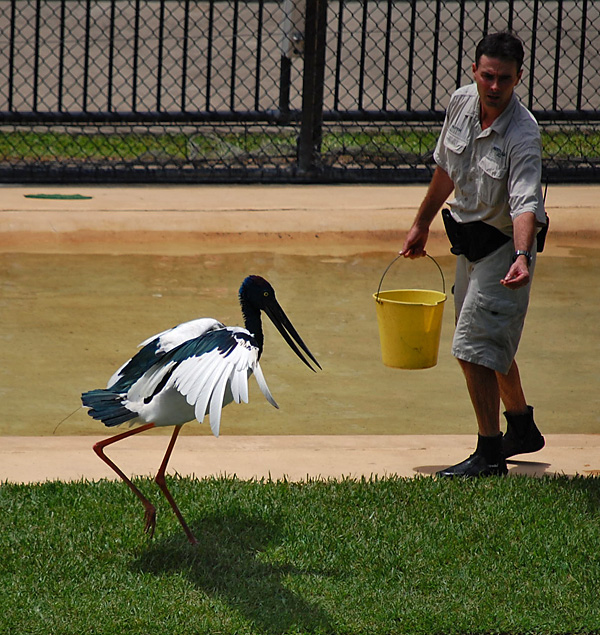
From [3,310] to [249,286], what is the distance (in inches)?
137

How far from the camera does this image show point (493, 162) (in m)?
4.31

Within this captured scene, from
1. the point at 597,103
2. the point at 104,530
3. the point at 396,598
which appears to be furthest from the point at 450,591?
the point at 597,103

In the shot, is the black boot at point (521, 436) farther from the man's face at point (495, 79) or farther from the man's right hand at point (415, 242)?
the man's face at point (495, 79)

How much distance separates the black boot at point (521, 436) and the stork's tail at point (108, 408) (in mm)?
1839

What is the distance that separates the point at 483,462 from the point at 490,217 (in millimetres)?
1059

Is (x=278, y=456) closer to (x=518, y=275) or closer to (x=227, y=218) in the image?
(x=518, y=275)

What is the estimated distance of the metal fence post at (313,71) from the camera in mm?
9766

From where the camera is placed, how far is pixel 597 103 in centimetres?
2033

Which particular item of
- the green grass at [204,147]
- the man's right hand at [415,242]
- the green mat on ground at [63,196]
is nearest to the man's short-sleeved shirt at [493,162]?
the man's right hand at [415,242]

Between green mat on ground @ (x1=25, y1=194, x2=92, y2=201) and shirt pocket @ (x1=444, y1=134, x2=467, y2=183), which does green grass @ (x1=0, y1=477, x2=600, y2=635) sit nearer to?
shirt pocket @ (x1=444, y1=134, x2=467, y2=183)

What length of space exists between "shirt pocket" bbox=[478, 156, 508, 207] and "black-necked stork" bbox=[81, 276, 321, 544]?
39.8 inches

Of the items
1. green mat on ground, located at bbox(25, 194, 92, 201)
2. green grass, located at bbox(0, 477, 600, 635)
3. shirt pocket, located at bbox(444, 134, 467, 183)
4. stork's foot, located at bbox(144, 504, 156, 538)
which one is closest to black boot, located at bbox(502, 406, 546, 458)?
green grass, located at bbox(0, 477, 600, 635)

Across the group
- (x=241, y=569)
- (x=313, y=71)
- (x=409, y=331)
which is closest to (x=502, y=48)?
(x=409, y=331)

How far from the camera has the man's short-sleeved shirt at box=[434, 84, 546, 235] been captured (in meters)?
4.21
